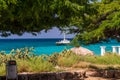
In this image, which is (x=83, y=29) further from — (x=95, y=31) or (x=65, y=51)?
(x=65, y=51)

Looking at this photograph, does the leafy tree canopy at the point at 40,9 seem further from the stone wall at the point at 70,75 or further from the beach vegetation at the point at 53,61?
the beach vegetation at the point at 53,61

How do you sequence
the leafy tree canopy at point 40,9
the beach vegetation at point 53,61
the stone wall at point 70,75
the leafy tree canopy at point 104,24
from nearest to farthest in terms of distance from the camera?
the leafy tree canopy at point 40,9 < the leafy tree canopy at point 104,24 < the stone wall at point 70,75 < the beach vegetation at point 53,61

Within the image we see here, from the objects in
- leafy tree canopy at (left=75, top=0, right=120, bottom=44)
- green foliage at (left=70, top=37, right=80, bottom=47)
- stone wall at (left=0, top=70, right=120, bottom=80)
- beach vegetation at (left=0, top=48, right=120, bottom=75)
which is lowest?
stone wall at (left=0, top=70, right=120, bottom=80)

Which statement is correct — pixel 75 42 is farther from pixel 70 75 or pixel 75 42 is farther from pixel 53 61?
pixel 53 61

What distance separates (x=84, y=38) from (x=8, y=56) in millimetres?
6624

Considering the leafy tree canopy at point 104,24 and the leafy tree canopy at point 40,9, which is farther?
the leafy tree canopy at point 104,24

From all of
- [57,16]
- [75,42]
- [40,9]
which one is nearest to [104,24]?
[75,42]

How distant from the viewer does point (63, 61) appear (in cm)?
2041

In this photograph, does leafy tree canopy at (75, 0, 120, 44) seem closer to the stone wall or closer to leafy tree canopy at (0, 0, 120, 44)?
leafy tree canopy at (0, 0, 120, 44)

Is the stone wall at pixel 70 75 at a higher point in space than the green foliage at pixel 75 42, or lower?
lower

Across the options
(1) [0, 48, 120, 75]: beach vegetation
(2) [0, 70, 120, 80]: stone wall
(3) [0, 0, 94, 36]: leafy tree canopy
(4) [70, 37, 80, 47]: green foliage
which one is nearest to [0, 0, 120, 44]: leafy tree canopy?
(3) [0, 0, 94, 36]: leafy tree canopy

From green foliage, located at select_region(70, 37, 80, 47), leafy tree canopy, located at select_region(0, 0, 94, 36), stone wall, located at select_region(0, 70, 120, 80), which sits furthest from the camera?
green foliage, located at select_region(70, 37, 80, 47)

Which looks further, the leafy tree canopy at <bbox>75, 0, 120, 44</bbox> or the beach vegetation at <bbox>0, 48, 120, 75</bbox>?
the beach vegetation at <bbox>0, 48, 120, 75</bbox>

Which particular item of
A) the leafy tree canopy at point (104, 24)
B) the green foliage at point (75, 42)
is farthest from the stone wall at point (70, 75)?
the leafy tree canopy at point (104, 24)
